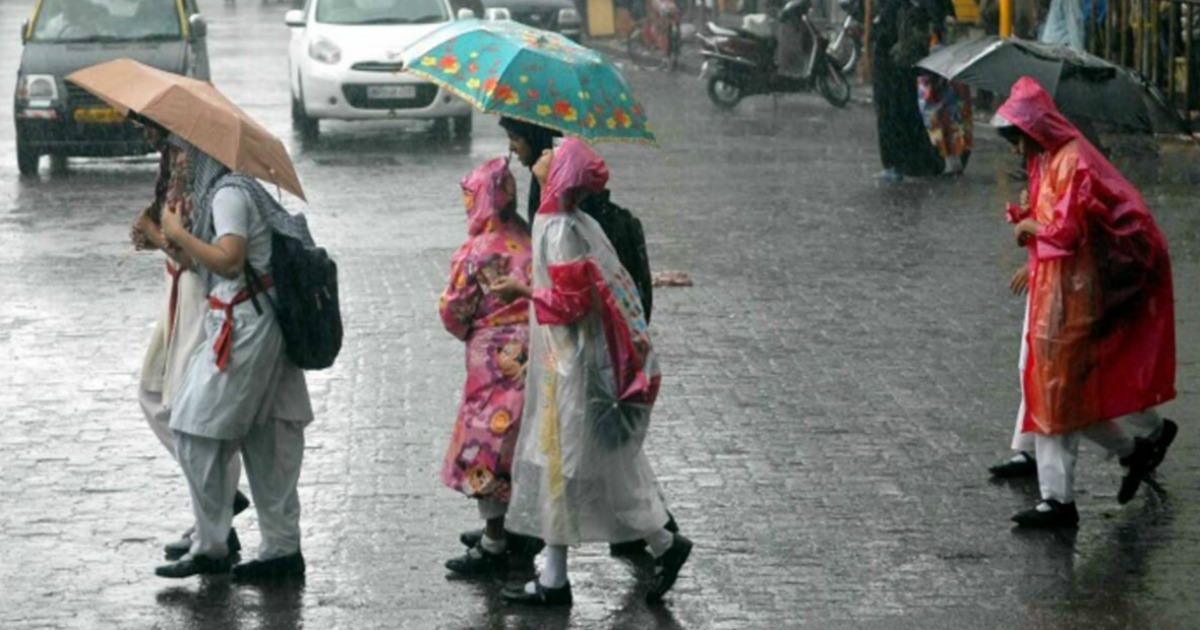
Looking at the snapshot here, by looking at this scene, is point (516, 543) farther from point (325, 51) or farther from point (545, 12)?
point (545, 12)

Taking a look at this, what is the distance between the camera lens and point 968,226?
1708cm

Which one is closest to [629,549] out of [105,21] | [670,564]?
[670,564]

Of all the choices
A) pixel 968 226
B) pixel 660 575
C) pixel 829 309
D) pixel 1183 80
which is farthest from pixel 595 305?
pixel 1183 80

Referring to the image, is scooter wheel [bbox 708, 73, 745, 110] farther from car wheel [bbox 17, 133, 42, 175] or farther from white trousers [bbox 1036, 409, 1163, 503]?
white trousers [bbox 1036, 409, 1163, 503]

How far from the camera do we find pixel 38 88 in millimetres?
21031

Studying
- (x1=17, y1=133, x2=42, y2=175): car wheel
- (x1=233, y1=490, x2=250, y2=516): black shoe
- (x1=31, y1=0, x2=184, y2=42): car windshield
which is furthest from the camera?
(x1=31, y1=0, x2=184, y2=42): car windshield

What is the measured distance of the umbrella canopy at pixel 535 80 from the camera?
25.3 ft

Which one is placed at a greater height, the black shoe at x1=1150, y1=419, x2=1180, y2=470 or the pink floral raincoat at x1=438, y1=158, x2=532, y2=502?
the pink floral raincoat at x1=438, y1=158, x2=532, y2=502

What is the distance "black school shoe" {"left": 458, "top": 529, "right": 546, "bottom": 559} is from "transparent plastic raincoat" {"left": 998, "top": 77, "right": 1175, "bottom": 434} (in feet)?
5.94

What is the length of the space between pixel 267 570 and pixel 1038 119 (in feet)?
10.0

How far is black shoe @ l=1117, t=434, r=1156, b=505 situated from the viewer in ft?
29.4

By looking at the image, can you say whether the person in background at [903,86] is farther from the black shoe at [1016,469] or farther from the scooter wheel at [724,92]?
the black shoe at [1016,469]

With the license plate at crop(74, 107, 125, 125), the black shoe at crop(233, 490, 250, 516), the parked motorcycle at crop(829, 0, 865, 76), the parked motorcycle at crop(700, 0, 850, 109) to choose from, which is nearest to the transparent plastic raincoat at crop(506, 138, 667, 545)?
the black shoe at crop(233, 490, 250, 516)

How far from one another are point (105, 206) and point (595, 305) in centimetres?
1180
